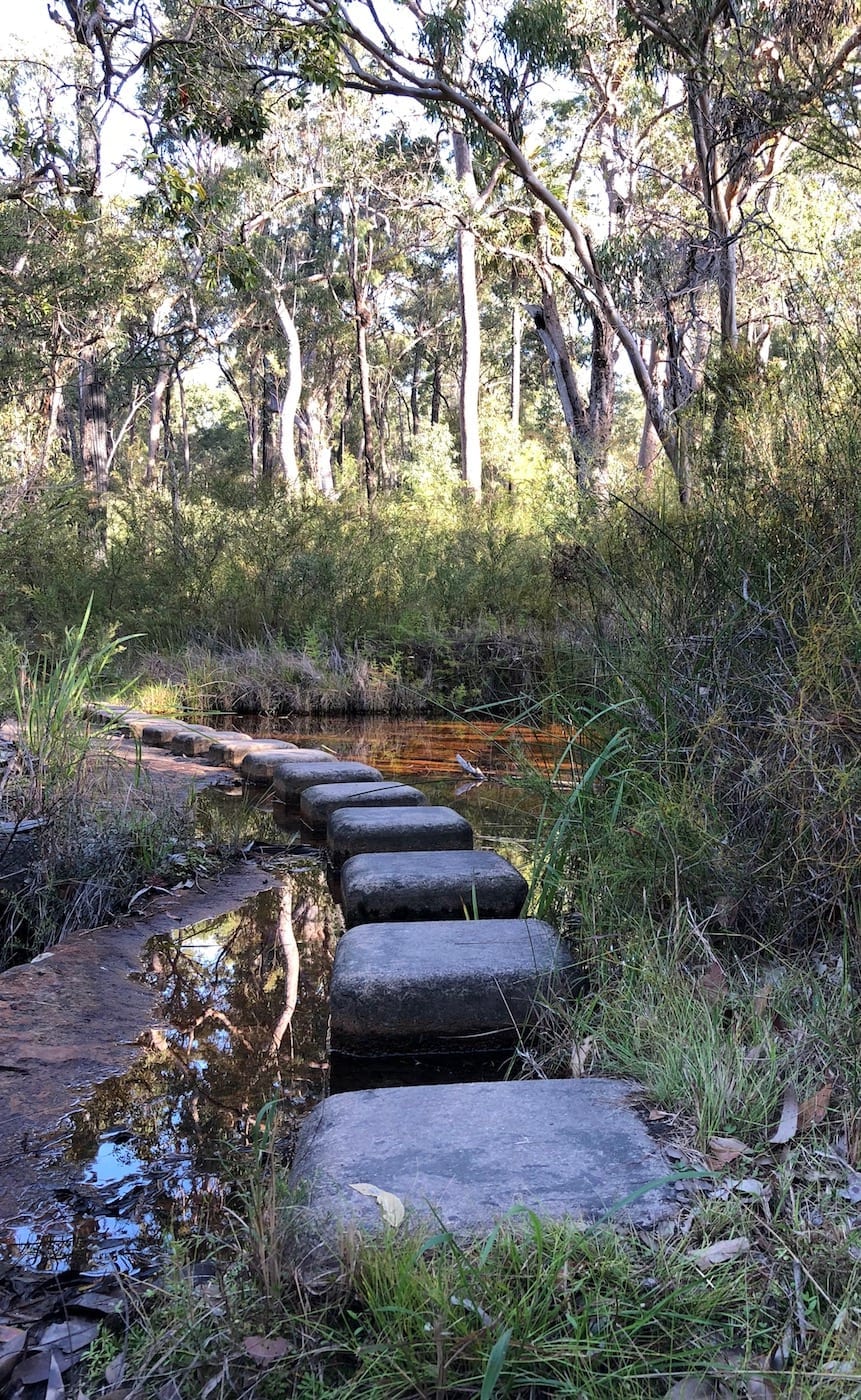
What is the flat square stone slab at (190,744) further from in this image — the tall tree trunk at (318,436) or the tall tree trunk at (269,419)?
the tall tree trunk at (269,419)

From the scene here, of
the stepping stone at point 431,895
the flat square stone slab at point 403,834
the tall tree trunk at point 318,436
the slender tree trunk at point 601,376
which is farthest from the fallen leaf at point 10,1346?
the tall tree trunk at point 318,436

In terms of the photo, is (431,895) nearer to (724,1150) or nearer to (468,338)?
(724,1150)

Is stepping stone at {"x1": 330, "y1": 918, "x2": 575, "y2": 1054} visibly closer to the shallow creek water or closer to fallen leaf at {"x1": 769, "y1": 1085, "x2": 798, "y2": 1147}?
the shallow creek water

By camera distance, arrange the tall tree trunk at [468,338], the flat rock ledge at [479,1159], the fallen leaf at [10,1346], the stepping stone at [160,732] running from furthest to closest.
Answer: the tall tree trunk at [468,338] < the stepping stone at [160,732] < the flat rock ledge at [479,1159] < the fallen leaf at [10,1346]

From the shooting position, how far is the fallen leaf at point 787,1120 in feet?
5.41

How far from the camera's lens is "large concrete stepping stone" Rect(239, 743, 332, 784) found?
5.54 meters

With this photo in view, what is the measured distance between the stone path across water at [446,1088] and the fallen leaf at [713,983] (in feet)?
0.91

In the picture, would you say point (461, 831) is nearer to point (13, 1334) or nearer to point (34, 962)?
point (34, 962)

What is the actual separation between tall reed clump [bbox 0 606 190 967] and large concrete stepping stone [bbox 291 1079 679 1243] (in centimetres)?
167

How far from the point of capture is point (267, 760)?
221 inches

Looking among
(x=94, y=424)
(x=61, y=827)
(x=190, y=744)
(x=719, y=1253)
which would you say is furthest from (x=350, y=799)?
(x=94, y=424)

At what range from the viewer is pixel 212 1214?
5.73ft

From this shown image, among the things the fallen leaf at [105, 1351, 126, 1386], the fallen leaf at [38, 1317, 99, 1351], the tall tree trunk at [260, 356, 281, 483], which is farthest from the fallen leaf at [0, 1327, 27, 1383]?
the tall tree trunk at [260, 356, 281, 483]

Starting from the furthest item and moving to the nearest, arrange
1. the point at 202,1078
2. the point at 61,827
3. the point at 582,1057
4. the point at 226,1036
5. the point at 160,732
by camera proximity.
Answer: the point at 160,732 < the point at 61,827 < the point at 226,1036 < the point at 202,1078 < the point at 582,1057
